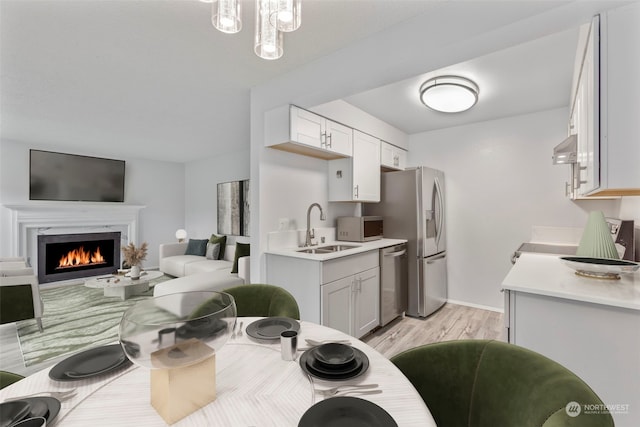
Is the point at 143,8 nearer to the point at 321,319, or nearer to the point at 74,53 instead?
the point at 74,53

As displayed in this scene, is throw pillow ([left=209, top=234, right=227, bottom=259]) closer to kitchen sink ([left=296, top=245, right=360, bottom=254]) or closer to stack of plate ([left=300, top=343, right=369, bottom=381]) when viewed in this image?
kitchen sink ([left=296, top=245, right=360, bottom=254])

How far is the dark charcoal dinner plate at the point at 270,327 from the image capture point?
3.58 ft

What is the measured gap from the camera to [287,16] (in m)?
0.99

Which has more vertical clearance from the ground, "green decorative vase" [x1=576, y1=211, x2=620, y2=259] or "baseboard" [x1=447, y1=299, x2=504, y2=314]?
"green decorative vase" [x1=576, y1=211, x2=620, y2=259]

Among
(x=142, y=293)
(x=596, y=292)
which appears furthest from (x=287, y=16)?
(x=142, y=293)

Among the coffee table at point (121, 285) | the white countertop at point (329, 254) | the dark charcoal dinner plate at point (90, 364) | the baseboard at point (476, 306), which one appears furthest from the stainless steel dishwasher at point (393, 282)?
the coffee table at point (121, 285)

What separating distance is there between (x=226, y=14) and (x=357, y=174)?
2264 mm

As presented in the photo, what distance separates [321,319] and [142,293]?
3.46 m

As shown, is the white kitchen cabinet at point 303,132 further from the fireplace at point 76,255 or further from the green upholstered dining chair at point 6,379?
the fireplace at point 76,255

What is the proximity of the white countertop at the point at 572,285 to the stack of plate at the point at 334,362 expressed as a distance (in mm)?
931

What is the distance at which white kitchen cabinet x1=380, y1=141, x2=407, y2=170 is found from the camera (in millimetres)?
3502

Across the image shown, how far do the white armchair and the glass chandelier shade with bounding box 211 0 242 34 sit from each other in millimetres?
3334

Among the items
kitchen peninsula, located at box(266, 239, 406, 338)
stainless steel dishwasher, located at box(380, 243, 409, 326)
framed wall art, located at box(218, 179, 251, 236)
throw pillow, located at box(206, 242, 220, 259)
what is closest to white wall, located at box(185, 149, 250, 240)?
framed wall art, located at box(218, 179, 251, 236)

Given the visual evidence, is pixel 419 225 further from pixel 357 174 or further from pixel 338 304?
pixel 338 304
